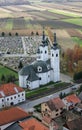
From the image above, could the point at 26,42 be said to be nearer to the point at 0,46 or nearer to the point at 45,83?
the point at 0,46

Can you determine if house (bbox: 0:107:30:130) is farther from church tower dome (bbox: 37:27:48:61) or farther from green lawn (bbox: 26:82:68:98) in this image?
church tower dome (bbox: 37:27:48:61)

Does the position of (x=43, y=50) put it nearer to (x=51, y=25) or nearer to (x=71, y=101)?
(x=71, y=101)

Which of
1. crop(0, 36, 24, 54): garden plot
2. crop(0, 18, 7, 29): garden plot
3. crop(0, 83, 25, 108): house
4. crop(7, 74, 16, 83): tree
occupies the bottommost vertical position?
crop(0, 18, 7, 29): garden plot

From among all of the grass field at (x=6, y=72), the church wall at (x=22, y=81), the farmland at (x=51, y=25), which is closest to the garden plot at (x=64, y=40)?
the farmland at (x=51, y=25)

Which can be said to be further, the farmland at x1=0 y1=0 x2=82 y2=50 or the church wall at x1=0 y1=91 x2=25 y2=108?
the farmland at x1=0 y1=0 x2=82 y2=50

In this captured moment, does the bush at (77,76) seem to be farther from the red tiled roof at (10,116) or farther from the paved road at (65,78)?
the red tiled roof at (10,116)

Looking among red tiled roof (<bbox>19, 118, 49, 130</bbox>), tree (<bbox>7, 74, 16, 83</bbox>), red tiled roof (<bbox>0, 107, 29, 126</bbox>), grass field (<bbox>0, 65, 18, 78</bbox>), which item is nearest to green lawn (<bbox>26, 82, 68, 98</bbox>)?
tree (<bbox>7, 74, 16, 83</bbox>)

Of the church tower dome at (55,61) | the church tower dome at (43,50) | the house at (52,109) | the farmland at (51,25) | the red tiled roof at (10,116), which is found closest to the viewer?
the red tiled roof at (10,116)
